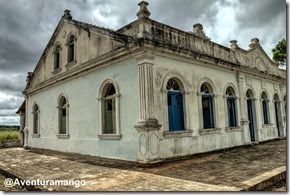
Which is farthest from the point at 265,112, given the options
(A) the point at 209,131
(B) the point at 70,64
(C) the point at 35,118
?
(C) the point at 35,118

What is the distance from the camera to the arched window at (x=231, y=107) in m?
11.2

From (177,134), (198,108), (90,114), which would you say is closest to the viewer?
(177,134)

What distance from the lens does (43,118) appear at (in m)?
13.4

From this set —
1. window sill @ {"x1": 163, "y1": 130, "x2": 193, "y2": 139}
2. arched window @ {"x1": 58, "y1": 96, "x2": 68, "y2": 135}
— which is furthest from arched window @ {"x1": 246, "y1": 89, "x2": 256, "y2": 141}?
arched window @ {"x1": 58, "y1": 96, "x2": 68, "y2": 135}

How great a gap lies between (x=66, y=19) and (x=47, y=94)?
3.88 meters

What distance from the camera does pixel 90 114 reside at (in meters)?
9.67

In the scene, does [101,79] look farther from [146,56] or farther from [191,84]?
[191,84]

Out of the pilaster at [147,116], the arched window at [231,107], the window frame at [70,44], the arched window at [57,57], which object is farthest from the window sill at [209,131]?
the arched window at [57,57]

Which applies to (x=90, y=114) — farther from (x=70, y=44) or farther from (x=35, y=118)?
(x=35, y=118)

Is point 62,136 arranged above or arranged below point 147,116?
below

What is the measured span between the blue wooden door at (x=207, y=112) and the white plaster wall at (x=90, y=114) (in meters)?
3.40

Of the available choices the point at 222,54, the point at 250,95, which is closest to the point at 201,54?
the point at 222,54

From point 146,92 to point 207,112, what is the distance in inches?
145

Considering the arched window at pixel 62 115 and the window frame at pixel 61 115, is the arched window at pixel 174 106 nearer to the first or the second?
the window frame at pixel 61 115
